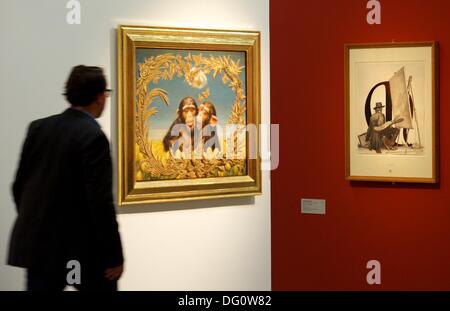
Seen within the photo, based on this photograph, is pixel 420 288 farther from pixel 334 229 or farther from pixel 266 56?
pixel 266 56

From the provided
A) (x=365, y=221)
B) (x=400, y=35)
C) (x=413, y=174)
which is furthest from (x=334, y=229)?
(x=400, y=35)

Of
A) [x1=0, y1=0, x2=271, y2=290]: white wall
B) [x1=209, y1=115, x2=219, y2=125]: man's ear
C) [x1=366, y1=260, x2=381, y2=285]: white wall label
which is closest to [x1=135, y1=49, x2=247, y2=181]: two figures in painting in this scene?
[x1=209, y1=115, x2=219, y2=125]: man's ear

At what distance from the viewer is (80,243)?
11.2ft

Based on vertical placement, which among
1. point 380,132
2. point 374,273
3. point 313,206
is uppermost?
point 380,132

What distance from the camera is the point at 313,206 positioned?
16.3ft

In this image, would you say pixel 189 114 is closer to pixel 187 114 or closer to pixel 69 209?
pixel 187 114

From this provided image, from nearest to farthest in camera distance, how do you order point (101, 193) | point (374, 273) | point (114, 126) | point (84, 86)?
point (101, 193) < point (84, 86) < point (114, 126) < point (374, 273)

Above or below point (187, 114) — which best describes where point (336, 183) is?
below

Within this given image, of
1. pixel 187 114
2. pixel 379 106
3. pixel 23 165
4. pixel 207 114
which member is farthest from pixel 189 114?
pixel 23 165

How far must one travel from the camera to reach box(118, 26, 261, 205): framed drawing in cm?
470

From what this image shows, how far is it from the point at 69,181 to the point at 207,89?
177 cm

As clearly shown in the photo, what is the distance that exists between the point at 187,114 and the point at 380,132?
1.24 m

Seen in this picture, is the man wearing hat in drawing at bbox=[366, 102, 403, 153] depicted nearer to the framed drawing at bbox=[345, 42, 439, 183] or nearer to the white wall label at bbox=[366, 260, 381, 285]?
the framed drawing at bbox=[345, 42, 439, 183]

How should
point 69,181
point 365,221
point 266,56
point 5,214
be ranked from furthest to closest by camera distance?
point 266,56, point 365,221, point 5,214, point 69,181
